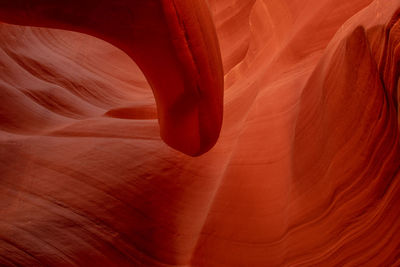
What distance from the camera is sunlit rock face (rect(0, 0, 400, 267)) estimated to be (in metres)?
1.28

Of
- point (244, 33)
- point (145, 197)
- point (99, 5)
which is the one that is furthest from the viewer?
point (244, 33)

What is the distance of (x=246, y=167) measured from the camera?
1.83 m

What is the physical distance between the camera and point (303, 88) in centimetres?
190

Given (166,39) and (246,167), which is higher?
(166,39)

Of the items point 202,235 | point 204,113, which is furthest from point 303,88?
point 202,235

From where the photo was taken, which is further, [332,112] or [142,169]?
[142,169]

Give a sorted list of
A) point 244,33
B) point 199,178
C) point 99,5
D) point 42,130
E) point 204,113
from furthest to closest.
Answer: point 244,33 < point 42,130 < point 199,178 < point 204,113 < point 99,5

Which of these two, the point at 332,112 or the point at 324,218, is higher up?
the point at 332,112

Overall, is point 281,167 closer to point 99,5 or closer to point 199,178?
point 199,178

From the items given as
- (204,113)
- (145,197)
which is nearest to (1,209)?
(145,197)

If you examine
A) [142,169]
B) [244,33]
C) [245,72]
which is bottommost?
[142,169]

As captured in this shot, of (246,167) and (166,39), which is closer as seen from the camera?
(166,39)

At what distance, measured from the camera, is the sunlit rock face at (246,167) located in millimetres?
1275

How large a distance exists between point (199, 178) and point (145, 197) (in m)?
Answer: 0.33
